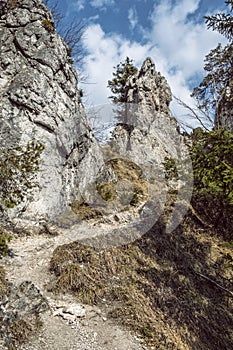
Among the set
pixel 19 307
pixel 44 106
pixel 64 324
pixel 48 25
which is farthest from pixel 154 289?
pixel 48 25

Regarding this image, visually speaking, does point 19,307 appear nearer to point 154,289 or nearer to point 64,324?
point 64,324

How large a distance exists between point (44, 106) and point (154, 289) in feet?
26.7

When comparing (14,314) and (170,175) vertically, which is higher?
(170,175)

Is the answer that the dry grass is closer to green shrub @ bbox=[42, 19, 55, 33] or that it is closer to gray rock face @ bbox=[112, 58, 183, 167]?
green shrub @ bbox=[42, 19, 55, 33]

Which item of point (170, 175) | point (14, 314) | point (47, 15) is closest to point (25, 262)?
point (14, 314)

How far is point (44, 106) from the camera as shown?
10766mm

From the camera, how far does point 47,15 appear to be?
1299cm

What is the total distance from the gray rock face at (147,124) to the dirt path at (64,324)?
49.6 ft

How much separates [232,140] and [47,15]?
39.2ft

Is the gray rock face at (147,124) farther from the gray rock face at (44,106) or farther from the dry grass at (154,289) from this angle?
the dry grass at (154,289)

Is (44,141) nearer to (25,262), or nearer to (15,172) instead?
(15,172)

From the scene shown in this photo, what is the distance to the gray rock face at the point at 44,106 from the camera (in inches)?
387

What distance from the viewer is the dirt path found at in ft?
15.0

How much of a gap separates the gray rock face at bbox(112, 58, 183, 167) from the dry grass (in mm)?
13332
